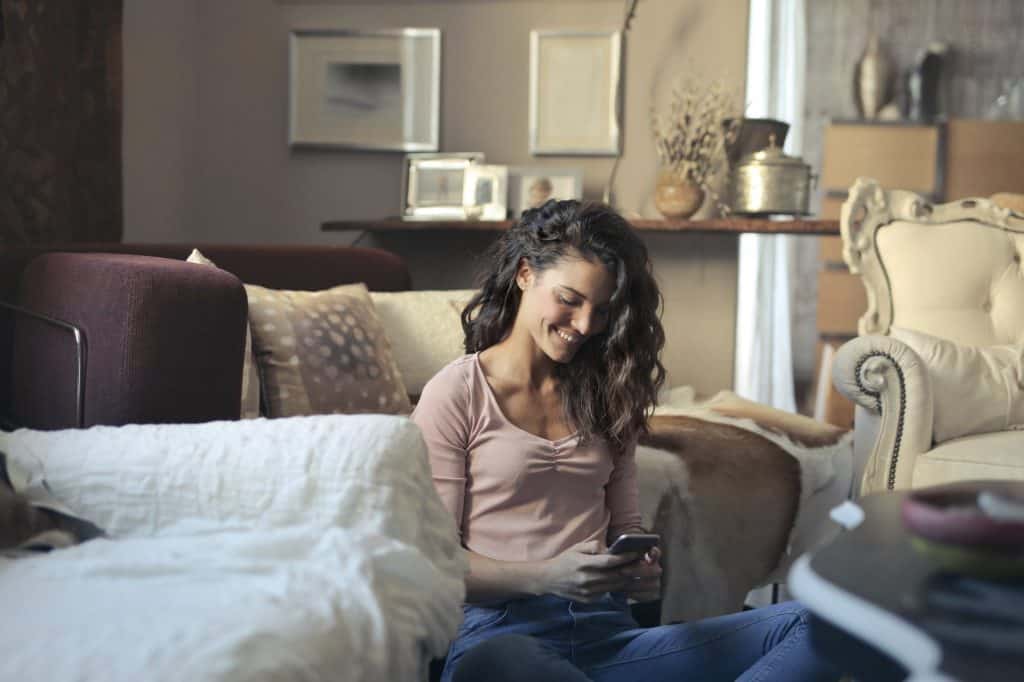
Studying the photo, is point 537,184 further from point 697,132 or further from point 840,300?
point 840,300

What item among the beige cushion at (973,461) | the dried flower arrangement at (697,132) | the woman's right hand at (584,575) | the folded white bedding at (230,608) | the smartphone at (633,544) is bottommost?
the beige cushion at (973,461)

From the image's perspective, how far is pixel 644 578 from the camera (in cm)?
146

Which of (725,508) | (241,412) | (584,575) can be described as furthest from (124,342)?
(725,508)

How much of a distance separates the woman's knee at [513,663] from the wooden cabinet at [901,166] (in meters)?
4.92

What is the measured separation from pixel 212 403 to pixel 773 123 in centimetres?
236

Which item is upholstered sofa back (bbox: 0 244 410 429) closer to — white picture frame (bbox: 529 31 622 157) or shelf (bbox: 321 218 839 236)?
shelf (bbox: 321 218 839 236)

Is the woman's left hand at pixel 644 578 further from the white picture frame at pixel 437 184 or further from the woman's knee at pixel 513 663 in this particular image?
the white picture frame at pixel 437 184

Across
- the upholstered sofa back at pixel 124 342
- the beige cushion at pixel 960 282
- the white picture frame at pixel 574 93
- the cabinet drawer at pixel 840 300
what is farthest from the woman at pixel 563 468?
the cabinet drawer at pixel 840 300

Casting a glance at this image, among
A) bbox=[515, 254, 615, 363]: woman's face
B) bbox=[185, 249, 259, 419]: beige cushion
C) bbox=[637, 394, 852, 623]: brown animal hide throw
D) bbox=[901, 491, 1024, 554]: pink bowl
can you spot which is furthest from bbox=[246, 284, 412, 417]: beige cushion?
bbox=[901, 491, 1024, 554]: pink bowl

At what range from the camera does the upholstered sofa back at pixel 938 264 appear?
3.02m

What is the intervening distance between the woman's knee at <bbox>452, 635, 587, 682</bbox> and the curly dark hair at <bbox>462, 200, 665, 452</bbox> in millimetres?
341

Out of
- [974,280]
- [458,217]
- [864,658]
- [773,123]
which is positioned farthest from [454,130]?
[864,658]

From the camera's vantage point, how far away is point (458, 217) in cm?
368

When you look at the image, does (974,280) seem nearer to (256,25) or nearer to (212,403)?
(212,403)
